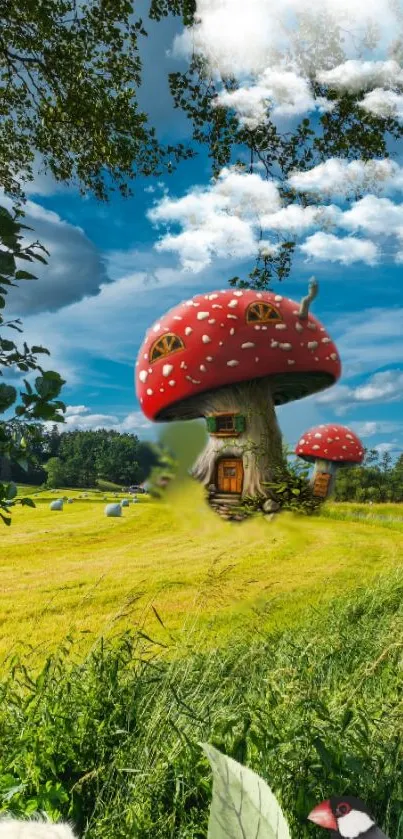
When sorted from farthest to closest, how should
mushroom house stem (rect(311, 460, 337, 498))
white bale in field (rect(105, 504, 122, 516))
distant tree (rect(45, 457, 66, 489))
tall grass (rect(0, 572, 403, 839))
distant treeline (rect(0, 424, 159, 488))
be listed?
1. mushroom house stem (rect(311, 460, 337, 498))
2. white bale in field (rect(105, 504, 122, 516))
3. distant treeline (rect(0, 424, 159, 488))
4. distant tree (rect(45, 457, 66, 489))
5. tall grass (rect(0, 572, 403, 839))

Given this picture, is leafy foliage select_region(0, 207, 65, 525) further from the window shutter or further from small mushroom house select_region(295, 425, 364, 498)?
small mushroom house select_region(295, 425, 364, 498)

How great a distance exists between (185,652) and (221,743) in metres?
1.06

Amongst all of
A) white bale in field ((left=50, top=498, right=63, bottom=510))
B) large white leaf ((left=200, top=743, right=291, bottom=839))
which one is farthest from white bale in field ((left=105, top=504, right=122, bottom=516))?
large white leaf ((left=200, top=743, right=291, bottom=839))

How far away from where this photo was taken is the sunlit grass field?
3248mm

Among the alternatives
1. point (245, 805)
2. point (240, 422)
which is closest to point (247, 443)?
point (240, 422)

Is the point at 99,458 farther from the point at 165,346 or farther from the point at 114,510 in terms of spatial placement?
the point at 165,346

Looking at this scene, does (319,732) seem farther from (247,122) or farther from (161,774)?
(247,122)

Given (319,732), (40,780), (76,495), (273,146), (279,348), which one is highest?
(273,146)

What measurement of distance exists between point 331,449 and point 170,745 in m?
3.53

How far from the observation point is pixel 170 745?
193cm

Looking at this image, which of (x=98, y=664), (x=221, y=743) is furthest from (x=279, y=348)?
(x=221, y=743)

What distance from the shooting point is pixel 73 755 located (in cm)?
188

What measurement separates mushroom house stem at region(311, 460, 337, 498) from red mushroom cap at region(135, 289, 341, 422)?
2.59 feet

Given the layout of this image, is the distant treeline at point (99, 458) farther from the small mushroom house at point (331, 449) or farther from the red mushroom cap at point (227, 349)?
the small mushroom house at point (331, 449)
